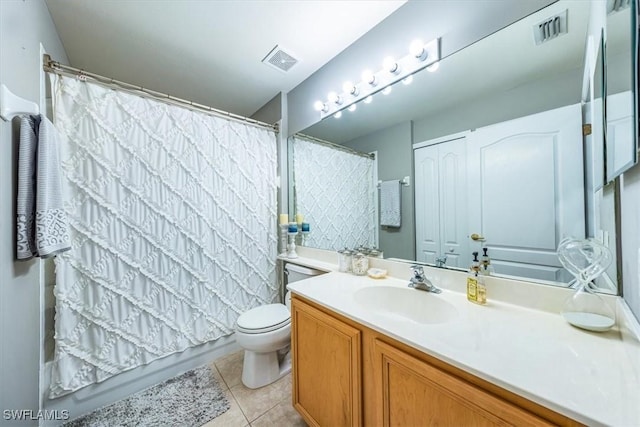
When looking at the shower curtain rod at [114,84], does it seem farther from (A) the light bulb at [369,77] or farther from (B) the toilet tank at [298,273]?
(B) the toilet tank at [298,273]

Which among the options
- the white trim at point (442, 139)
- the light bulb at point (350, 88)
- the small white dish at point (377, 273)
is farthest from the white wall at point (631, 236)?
the light bulb at point (350, 88)

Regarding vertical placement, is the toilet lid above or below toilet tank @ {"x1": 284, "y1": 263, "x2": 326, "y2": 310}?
below

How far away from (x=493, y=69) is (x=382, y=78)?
0.58 metres

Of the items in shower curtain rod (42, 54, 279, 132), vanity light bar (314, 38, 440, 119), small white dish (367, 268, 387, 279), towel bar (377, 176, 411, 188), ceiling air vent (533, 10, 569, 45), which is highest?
vanity light bar (314, 38, 440, 119)

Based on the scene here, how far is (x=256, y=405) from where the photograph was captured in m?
1.36

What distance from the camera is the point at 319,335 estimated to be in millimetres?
1033

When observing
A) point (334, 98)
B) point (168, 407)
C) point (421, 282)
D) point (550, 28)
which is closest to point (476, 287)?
point (421, 282)

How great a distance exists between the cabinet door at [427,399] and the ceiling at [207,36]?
5.92 ft

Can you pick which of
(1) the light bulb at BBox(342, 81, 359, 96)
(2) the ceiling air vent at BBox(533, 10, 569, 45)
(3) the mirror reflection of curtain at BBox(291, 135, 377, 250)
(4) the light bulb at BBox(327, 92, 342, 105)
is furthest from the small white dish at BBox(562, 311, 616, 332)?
(4) the light bulb at BBox(327, 92, 342, 105)

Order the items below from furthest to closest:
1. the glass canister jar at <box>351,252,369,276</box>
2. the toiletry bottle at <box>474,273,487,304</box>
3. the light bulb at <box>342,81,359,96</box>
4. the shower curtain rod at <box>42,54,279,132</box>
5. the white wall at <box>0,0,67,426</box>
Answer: the light bulb at <box>342,81,359,96</box> → the glass canister jar at <box>351,252,369,276</box> → the shower curtain rod at <box>42,54,279,132</box> → the toiletry bottle at <box>474,273,487,304</box> → the white wall at <box>0,0,67,426</box>

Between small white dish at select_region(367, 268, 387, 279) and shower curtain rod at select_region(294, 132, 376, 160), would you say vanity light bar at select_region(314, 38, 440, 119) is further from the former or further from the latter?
small white dish at select_region(367, 268, 387, 279)

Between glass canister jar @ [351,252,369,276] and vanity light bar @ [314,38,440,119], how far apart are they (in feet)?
3.58

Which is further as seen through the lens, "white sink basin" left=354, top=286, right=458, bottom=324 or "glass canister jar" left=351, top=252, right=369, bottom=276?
"glass canister jar" left=351, top=252, right=369, bottom=276

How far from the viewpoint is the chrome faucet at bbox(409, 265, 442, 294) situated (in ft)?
3.68
